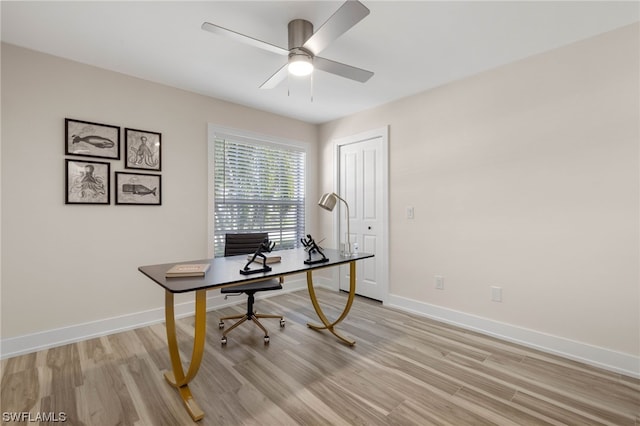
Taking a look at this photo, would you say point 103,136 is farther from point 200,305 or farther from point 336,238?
point 336,238

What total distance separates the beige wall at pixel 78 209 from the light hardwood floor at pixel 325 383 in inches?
17.2

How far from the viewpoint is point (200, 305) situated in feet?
5.52

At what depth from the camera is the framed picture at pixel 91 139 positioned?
2582 mm

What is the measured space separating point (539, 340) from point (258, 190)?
3.41 m

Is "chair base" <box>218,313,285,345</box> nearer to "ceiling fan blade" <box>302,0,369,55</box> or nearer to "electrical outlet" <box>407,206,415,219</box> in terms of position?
"electrical outlet" <box>407,206,415,219</box>

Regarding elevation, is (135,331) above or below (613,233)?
below

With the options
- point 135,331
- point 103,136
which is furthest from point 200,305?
point 103,136

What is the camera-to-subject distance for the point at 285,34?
7.19 feet

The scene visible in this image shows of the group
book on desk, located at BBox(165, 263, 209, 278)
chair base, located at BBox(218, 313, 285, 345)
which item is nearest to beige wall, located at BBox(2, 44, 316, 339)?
chair base, located at BBox(218, 313, 285, 345)

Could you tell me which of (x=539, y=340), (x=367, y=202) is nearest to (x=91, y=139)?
(x=367, y=202)

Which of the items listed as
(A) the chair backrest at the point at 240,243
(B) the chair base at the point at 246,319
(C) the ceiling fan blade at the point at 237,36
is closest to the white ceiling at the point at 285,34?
(C) the ceiling fan blade at the point at 237,36

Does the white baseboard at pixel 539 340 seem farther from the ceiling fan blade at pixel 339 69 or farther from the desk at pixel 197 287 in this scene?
the ceiling fan blade at pixel 339 69

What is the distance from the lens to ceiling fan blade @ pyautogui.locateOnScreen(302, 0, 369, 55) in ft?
4.87

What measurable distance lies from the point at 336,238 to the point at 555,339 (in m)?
2.66
